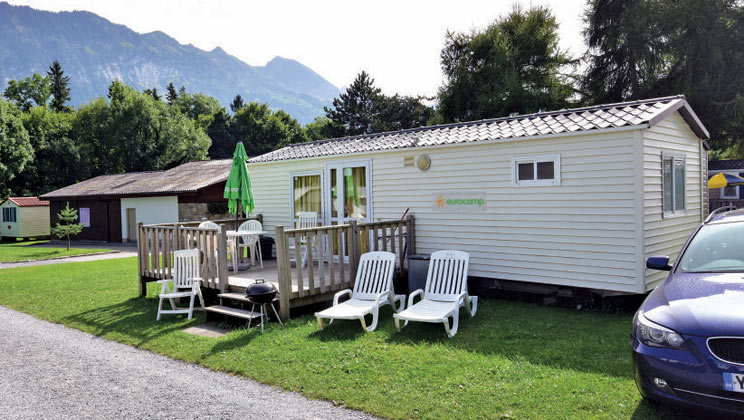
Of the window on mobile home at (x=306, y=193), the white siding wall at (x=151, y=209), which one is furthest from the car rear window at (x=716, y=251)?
the white siding wall at (x=151, y=209)

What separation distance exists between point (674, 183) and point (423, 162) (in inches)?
151

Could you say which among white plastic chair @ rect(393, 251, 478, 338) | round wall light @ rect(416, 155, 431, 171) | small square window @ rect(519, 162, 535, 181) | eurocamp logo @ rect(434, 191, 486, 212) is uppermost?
round wall light @ rect(416, 155, 431, 171)

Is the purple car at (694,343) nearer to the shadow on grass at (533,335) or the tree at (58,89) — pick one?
the shadow on grass at (533,335)

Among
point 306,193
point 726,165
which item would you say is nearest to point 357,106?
point 726,165

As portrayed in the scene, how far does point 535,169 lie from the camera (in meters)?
7.32

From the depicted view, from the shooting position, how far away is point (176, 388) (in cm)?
461

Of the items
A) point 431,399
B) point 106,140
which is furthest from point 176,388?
point 106,140

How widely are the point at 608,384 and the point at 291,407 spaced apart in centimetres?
268

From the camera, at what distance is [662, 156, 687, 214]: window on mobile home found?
23.7ft

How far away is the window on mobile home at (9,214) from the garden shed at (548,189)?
26.4 metres

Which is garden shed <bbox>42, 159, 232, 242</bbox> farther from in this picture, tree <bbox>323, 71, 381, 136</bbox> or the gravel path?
tree <bbox>323, 71, 381, 136</bbox>

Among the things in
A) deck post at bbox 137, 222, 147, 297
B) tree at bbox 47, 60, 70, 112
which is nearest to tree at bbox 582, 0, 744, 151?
deck post at bbox 137, 222, 147, 297

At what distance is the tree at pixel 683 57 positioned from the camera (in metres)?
18.4

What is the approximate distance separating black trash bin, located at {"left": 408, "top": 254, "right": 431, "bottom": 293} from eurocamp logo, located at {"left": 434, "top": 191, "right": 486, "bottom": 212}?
→ 3.28ft
